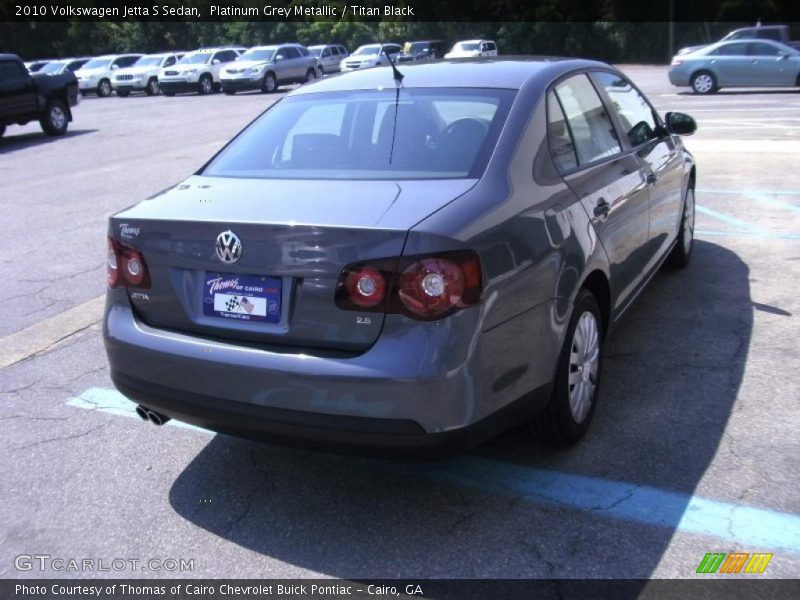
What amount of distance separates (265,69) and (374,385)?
31.1m

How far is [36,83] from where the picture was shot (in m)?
18.5

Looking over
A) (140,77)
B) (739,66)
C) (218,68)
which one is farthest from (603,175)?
(140,77)

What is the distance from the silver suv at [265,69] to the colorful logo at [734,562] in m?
31.2

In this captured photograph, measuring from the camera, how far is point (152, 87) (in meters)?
36.2

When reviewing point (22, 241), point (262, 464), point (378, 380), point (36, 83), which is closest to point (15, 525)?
point (262, 464)

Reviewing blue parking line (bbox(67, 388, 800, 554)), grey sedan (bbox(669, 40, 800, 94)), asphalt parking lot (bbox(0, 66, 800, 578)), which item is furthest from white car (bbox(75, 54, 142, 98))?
blue parking line (bbox(67, 388, 800, 554))

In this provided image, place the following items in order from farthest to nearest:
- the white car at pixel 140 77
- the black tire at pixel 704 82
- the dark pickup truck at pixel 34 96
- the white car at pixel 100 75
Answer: the white car at pixel 100 75
the white car at pixel 140 77
the black tire at pixel 704 82
the dark pickup truck at pixel 34 96

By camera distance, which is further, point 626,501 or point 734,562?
point 626,501

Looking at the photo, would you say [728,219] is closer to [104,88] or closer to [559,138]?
[559,138]

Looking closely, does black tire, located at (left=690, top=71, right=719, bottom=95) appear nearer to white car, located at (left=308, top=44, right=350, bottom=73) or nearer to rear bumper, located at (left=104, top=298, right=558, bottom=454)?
white car, located at (left=308, top=44, right=350, bottom=73)

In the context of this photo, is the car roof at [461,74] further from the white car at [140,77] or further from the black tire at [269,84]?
the white car at [140,77]

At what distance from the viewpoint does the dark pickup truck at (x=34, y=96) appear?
17.6 metres

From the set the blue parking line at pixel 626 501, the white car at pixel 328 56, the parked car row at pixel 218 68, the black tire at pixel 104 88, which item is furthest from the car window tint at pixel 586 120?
the black tire at pixel 104 88

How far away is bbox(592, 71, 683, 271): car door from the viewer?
4957 mm
